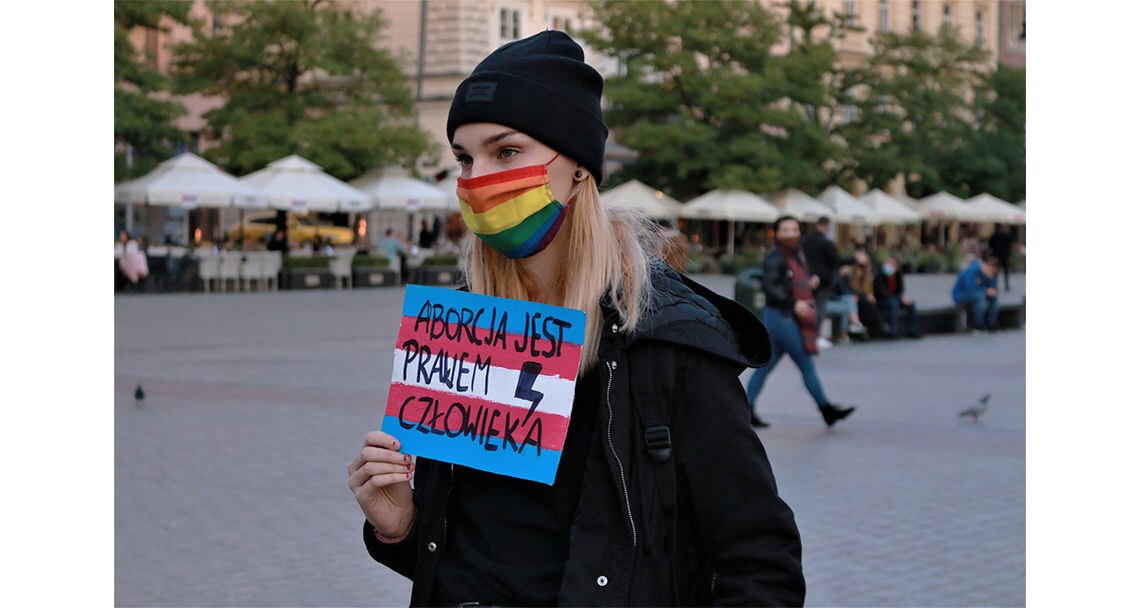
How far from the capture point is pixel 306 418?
480 inches

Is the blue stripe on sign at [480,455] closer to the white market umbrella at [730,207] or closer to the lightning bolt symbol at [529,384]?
the lightning bolt symbol at [529,384]

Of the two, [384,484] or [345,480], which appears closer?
[384,484]

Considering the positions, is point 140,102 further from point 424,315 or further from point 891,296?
point 424,315

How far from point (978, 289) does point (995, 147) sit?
34.0 metres

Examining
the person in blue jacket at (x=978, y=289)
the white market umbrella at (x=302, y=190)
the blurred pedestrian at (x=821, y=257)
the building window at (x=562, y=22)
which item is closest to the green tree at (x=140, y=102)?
the white market umbrella at (x=302, y=190)

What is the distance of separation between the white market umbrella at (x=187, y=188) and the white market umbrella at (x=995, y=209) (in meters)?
29.8

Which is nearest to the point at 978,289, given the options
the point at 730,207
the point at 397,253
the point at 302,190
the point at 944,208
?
the point at 302,190

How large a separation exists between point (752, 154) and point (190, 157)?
61.4 ft

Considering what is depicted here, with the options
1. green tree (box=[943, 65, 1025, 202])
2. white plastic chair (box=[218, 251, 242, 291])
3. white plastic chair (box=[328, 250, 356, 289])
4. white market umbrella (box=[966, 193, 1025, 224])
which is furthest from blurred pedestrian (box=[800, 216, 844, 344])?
green tree (box=[943, 65, 1025, 202])

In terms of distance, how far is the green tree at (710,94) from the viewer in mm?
43844

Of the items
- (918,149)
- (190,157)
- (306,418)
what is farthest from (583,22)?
(306,418)

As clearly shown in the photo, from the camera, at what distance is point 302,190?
31.1 meters

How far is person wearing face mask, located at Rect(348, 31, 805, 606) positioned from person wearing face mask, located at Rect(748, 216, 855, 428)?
378 inches

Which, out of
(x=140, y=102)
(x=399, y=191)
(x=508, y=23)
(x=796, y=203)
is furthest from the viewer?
(x=796, y=203)
